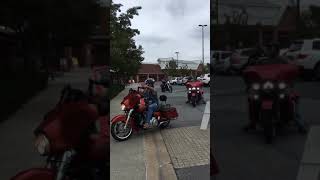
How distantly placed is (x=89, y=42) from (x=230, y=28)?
1.68 feet

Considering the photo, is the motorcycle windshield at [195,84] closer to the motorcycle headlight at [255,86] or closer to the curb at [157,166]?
the motorcycle headlight at [255,86]

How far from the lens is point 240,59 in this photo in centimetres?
175

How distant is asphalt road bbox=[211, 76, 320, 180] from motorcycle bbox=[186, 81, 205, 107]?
0.18 m

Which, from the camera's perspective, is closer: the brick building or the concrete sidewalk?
the concrete sidewalk

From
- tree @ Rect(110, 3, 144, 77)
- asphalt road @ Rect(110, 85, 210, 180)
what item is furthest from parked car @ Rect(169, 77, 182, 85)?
tree @ Rect(110, 3, 144, 77)

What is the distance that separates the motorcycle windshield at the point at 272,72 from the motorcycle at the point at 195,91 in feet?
0.73

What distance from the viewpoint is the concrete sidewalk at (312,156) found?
5.86 feet

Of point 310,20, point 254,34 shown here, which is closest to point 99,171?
point 254,34

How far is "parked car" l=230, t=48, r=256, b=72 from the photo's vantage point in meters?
1.74

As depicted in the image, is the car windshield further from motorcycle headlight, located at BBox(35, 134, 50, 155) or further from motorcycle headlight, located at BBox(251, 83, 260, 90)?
motorcycle headlight, located at BBox(35, 134, 50, 155)

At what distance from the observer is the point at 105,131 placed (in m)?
1.81

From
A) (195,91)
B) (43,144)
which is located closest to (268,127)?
(195,91)

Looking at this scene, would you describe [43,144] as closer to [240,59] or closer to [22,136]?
[22,136]

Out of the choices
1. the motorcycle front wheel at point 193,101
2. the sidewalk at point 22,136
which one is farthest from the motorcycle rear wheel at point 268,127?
the sidewalk at point 22,136
